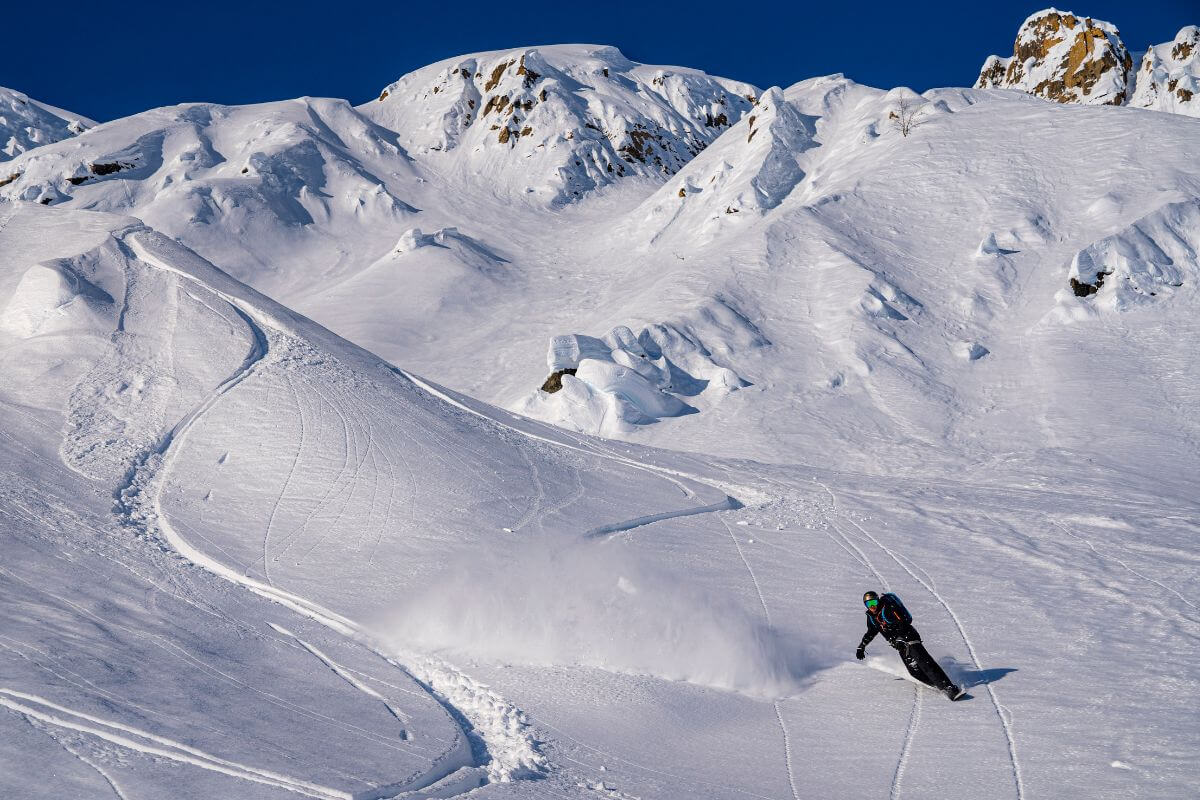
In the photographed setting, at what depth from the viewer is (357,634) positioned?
1131 centimetres

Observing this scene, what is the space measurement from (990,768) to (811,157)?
46.2 meters

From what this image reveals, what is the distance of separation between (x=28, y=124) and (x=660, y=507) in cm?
10330

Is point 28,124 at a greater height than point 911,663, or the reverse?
point 28,124

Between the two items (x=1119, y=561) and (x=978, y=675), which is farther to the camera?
(x=1119, y=561)

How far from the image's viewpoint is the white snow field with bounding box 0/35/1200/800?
8430mm

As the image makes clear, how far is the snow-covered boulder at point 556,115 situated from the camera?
236 feet

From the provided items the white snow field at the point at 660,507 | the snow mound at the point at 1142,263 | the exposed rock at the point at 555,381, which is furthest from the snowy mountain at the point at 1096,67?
the exposed rock at the point at 555,381

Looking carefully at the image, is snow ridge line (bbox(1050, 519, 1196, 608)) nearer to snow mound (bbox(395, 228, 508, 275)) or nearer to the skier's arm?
the skier's arm

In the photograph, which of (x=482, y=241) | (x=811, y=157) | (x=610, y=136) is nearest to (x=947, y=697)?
(x=811, y=157)

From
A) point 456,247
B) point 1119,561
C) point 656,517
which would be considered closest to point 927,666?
point 1119,561

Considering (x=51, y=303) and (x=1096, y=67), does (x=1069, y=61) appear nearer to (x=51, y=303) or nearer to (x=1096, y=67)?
(x=1096, y=67)

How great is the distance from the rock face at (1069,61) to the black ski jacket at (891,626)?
8129 centimetres

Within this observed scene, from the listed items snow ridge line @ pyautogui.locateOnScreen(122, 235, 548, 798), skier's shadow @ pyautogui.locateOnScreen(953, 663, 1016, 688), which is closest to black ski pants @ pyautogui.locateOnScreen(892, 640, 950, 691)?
skier's shadow @ pyautogui.locateOnScreen(953, 663, 1016, 688)

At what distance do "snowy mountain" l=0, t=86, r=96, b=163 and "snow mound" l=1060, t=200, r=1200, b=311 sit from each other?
310ft
